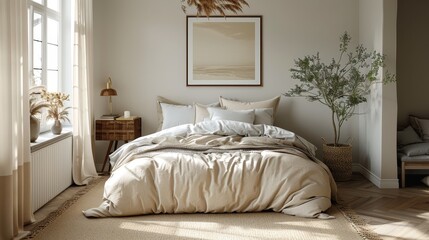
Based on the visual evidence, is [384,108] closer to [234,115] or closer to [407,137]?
[407,137]

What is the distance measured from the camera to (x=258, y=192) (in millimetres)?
4641

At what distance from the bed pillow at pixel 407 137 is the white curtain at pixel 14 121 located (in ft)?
15.4

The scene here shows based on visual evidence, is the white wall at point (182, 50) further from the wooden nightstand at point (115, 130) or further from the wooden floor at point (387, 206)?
the wooden floor at point (387, 206)

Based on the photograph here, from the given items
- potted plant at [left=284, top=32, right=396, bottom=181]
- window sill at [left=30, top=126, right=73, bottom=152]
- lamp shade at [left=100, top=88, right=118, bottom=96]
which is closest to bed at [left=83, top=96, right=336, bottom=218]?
window sill at [left=30, top=126, right=73, bottom=152]

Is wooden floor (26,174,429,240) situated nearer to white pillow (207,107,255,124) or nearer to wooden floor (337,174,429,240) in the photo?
wooden floor (337,174,429,240)

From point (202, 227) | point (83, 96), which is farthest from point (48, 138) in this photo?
point (202, 227)

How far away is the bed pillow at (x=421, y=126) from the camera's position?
21.3 feet

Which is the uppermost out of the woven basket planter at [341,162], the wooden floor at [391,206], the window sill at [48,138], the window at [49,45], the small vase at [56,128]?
the window at [49,45]

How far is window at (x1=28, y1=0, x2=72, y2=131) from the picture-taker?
5.47 m

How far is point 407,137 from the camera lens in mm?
6461

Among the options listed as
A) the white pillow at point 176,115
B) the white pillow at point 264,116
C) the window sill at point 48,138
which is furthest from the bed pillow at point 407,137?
the window sill at point 48,138

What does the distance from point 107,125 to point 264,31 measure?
2651mm

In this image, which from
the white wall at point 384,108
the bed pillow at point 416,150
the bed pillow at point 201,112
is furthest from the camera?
the bed pillow at point 201,112

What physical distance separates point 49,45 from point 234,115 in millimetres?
2513
